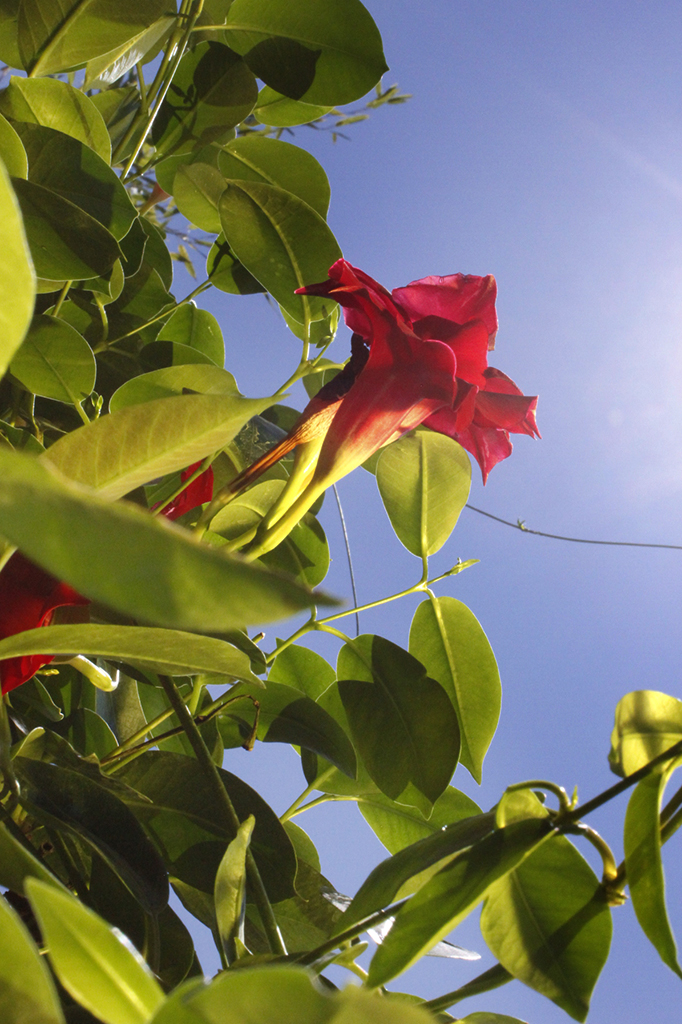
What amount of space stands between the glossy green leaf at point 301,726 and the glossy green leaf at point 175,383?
0.64ft

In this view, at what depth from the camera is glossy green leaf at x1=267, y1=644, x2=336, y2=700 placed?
1.80 ft

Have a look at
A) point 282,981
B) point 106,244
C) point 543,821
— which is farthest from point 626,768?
point 106,244

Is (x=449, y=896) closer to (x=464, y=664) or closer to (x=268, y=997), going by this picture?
→ (x=268, y=997)

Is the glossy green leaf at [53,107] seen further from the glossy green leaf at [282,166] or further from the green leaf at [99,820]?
the green leaf at [99,820]

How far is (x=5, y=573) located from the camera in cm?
33

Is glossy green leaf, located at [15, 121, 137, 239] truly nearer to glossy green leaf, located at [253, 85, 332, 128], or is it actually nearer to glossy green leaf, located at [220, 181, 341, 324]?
glossy green leaf, located at [220, 181, 341, 324]

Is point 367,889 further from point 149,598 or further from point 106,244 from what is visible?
point 106,244

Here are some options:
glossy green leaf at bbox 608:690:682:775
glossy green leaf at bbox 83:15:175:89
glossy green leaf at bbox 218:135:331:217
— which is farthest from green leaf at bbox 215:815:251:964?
glossy green leaf at bbox 83:15:175:89

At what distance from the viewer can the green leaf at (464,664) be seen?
1.45ft

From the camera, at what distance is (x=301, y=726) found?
45 centimetres

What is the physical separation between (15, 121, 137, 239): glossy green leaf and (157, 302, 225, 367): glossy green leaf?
0.58 ft

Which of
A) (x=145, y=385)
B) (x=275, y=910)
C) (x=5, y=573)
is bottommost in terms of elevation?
(x=275, y=910)

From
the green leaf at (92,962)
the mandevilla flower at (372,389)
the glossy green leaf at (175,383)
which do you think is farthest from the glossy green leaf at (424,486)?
the green leaf at (92,962)

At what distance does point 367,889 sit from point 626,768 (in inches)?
4.3
